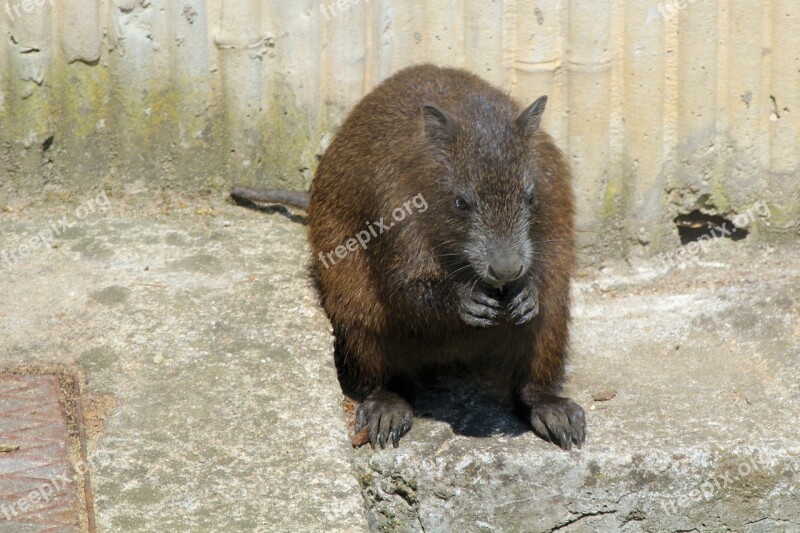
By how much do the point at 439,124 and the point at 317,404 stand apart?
1.39 meters

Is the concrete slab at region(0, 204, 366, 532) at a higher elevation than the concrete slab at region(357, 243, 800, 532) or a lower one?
higher

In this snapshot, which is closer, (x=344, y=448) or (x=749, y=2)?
(x=344, y=448)

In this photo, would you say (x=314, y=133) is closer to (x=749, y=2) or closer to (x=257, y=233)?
(x=257, y=233)

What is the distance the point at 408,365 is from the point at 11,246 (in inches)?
88.5

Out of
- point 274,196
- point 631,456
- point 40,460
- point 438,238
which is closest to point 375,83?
point 274,196

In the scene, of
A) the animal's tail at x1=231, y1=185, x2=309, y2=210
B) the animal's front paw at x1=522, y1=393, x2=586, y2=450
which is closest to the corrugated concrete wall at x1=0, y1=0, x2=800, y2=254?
the animal's tail at x1=231, y1=185, x2=309, y2=210

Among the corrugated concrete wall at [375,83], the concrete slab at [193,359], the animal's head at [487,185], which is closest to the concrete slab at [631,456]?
the concrete slab at [193,359]

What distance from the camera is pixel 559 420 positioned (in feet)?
18.7

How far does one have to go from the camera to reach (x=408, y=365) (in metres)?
6.20

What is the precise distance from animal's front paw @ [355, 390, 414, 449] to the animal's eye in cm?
112

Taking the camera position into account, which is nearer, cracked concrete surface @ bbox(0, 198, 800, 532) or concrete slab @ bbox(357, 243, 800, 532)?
cracked concrete surface @ bbox(0, 198, 800, 532)

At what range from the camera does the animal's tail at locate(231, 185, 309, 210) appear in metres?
6.95

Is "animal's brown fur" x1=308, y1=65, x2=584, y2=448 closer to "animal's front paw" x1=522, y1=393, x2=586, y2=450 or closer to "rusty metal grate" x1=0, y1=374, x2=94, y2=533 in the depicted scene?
"animal's front paw" x1=522, y1=393, x2=586, y2=450

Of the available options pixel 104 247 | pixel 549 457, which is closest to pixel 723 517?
pixel 549 457
